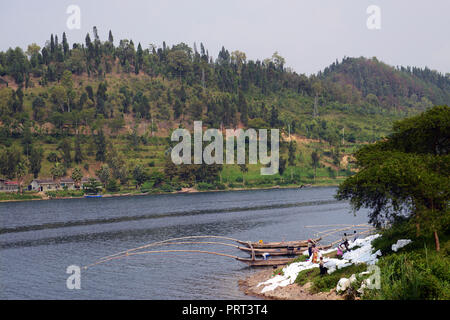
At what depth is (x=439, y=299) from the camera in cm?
2230

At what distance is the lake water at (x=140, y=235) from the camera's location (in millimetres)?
40625

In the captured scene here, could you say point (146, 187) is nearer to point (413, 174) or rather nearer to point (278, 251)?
point (278, 251)

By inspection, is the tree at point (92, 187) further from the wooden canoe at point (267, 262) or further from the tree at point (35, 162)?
the wooden canoe at point (267, 262)

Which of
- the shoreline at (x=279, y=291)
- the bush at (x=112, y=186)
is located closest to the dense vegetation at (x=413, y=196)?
the shoreline at (x=279, y=291)

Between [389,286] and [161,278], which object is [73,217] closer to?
[161,278]

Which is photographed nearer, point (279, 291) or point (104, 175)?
point (279, 291)

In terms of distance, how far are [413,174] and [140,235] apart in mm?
48511

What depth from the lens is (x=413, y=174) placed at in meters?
→ 28.9

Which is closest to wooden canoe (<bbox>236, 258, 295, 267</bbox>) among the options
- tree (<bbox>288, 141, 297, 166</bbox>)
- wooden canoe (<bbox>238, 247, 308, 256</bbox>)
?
wooden canoe (<bbox>238, 247, 308, 256</bbox>)

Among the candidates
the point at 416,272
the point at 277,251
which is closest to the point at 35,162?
the point at 277,251

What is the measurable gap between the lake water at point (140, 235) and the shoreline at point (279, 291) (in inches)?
41.7

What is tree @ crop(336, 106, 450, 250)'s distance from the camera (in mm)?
28750
